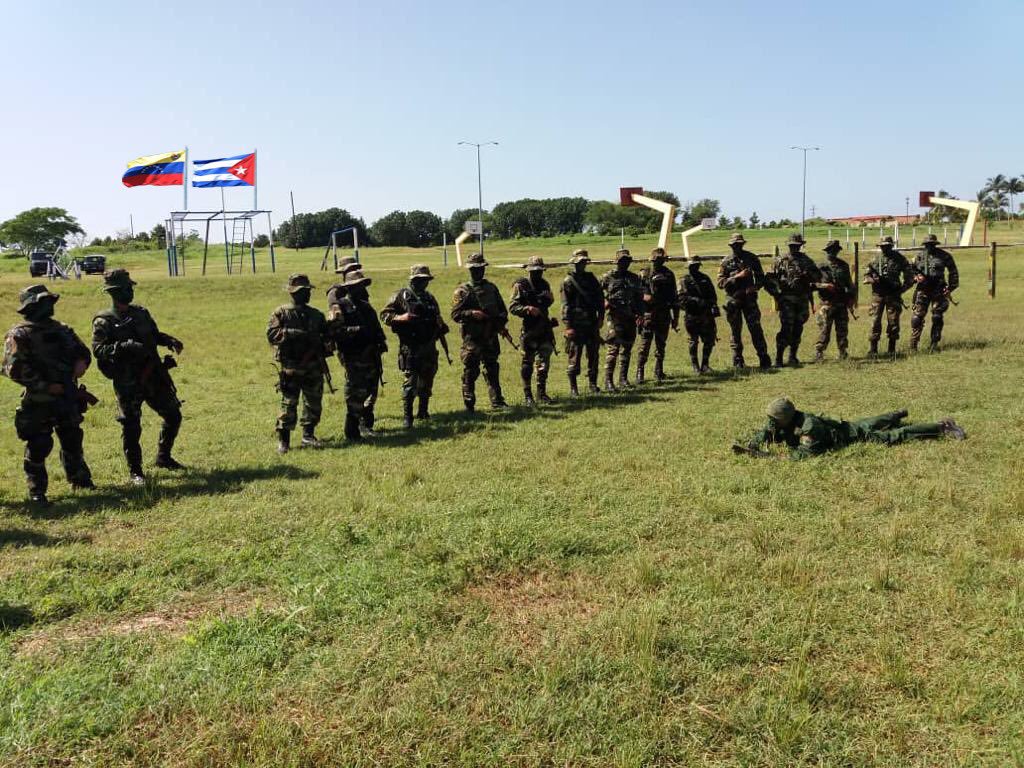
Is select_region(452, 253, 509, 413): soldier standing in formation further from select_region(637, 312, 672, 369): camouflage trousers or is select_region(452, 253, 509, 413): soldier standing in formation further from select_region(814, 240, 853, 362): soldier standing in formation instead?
select_region(814, 240, 853, 362): soldier standing in formation

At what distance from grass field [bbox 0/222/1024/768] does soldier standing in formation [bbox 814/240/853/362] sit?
214 inches

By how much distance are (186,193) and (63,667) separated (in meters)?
32.7

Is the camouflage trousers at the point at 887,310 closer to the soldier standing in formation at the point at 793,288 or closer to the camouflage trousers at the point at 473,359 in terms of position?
the soldier standing in formation at the point at 793,288

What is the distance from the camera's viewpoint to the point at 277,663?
398 centimetres

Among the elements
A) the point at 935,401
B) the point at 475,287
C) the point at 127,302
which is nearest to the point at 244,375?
the point at 475,287

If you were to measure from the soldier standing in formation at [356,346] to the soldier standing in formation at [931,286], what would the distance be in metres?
9.92

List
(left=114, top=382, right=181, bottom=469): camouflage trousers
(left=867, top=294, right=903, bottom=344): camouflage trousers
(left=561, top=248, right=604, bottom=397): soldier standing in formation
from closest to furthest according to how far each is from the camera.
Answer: (left=114, top=382, right=181, bottom=469): camouflage trousers
(left=561, top=248, right=604, bottom=397): soldier standing in formation
(left=867, top=294, right=903, bottom=344): camouflage trousers

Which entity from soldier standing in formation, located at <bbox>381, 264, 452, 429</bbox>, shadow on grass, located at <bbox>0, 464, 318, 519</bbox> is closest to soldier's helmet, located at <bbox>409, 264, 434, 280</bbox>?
soldier standing in formation, located at <bbox>381, 264, 452, 429</bbox>

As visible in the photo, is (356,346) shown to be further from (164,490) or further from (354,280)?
(164,490)

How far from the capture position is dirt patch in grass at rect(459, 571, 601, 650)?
169 inches

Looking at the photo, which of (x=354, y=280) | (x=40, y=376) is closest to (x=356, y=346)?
(x=354, y=280)

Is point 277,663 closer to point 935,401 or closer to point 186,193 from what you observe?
point 935,401

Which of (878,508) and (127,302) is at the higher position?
(127,302)

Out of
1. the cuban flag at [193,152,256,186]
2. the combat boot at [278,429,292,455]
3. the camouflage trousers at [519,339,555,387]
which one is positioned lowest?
the combat boot at [278,429,292,455]
